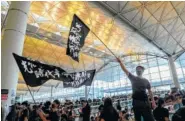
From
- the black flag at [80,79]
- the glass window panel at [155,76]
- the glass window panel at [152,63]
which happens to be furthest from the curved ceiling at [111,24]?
the black flag at [80,79]

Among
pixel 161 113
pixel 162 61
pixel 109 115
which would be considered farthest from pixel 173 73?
pixel 109 115

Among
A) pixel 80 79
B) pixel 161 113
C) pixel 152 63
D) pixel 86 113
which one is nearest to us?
pixel 161 113

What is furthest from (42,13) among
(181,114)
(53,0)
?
(181,114)

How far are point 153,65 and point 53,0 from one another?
1814cm

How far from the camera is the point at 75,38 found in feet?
20.9

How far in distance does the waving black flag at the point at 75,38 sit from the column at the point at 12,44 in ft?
7.73

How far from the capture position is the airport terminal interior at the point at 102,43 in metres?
7.03

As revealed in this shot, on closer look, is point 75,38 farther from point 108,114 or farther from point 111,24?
point 111,24

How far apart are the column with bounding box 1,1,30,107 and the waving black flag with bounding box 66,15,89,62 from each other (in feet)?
7.73

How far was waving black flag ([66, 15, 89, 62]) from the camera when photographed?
6101 mm

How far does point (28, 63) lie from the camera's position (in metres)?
5.17

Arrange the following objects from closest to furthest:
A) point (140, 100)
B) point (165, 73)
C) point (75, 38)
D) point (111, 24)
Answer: point (140, 100)
point (75, 38)
point (111, 24)
point (165, 73)

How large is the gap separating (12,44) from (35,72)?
2.35m

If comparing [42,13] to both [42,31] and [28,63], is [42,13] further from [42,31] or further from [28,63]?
[28,63]
